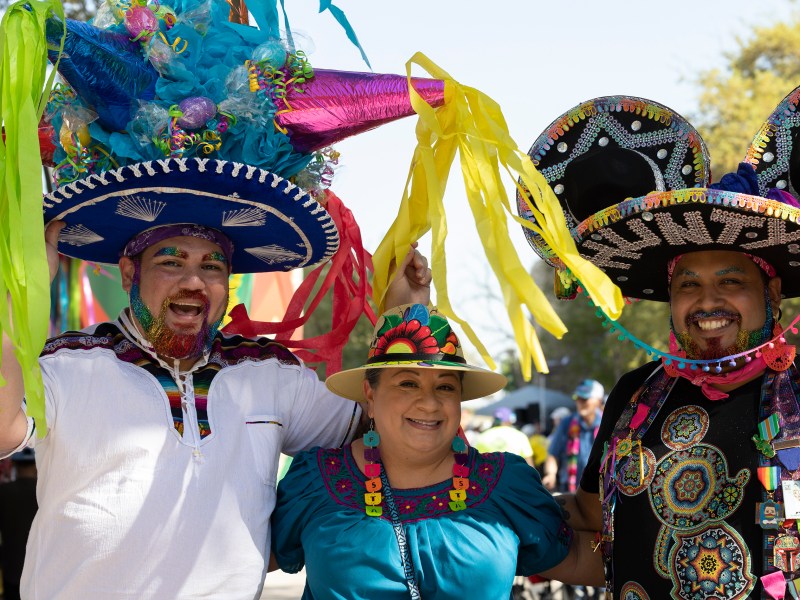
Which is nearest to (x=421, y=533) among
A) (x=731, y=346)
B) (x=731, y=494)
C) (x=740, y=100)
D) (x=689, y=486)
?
(x=689, y=486)

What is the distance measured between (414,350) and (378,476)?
1.45ft

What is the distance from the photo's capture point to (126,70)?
320 cm

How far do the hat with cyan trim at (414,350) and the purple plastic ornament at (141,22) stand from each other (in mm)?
1245

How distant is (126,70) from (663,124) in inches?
73.2

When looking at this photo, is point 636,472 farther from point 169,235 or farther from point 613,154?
point 169,235

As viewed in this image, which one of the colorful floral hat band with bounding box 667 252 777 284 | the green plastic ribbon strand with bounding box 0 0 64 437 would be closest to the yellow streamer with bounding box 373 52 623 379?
the colorful floral hat band with bounding box 667 252 777 284

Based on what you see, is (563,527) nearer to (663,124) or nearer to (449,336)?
(449,336)

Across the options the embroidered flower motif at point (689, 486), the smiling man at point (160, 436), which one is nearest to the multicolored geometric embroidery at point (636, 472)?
the embroidered flower motif at point (689, 486)

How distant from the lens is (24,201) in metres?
2.76

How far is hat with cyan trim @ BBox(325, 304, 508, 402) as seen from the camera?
338 cm

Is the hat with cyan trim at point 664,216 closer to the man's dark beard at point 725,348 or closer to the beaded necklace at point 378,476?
the man's dark beard at point 725,348

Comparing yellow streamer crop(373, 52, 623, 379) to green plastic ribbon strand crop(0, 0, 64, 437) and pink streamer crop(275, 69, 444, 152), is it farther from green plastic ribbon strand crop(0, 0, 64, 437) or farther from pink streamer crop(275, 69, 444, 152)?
green plastic ribbon strand crop(0, 0, 64, 437)

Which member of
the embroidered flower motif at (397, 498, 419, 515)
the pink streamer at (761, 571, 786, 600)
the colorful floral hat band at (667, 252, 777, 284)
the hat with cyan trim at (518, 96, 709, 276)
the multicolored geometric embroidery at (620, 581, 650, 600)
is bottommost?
the multicolored geometric embroidery at (620, 581, 650, 600)

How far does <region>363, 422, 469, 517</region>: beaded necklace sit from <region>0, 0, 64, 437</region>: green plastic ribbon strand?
1090 mm
